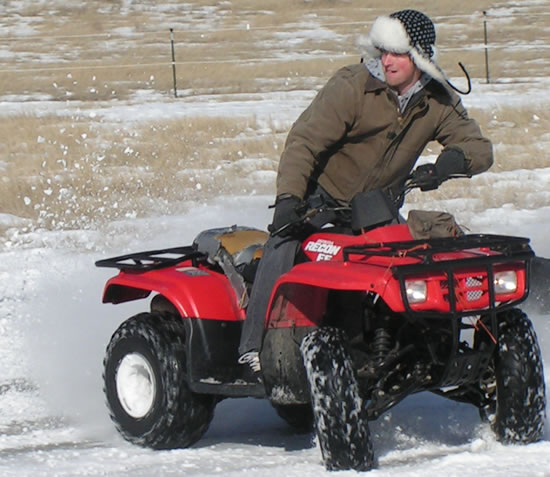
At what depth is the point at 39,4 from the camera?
50688mm

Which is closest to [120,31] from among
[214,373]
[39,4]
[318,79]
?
[39,4]

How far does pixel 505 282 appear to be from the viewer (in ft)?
17.0

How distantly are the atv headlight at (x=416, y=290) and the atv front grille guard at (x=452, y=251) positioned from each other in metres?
0.03

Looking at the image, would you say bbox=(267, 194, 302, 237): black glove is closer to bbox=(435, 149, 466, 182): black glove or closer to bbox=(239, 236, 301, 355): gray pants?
bbox=(239, 236, 301, 355): gray pants

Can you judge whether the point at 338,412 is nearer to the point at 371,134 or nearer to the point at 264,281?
the point at 264,281

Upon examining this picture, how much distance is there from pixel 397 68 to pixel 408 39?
13 centimetres

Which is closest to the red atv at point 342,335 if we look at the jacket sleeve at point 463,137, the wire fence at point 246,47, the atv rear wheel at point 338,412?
the atv rear wheel at point 338,412

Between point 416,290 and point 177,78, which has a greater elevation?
point 177,78

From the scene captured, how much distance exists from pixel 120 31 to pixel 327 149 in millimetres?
40712

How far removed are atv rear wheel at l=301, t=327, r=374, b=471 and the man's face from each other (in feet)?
4.06

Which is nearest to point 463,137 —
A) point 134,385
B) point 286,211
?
point 286,211

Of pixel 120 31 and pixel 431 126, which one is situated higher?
pixel 120 31

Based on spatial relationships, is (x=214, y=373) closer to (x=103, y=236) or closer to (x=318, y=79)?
(x=103, y=236)

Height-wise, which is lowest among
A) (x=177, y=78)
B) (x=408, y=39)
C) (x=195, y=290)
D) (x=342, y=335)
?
(x=342, y=335)
